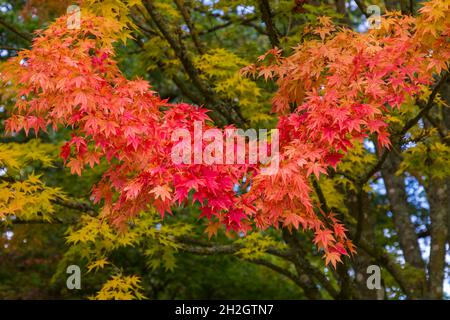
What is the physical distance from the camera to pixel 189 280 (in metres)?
10.5

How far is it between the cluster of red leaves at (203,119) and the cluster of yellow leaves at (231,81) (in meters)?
2.23

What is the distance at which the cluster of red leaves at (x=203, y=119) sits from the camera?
438cm

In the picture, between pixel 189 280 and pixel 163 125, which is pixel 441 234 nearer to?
pixel 189 280

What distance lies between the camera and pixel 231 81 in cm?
714

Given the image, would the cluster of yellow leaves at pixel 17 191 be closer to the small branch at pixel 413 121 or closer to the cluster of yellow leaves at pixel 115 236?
the cluster of yellow leaves at pixel 115 236

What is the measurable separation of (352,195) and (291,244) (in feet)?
5.07

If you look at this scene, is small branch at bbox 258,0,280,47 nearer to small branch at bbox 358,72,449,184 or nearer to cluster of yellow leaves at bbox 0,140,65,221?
small branch at bbox 358,72,449,184

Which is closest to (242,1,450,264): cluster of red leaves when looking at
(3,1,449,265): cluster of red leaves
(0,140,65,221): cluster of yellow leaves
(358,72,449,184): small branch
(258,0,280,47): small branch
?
(3,1,449,265): cluster of red leaves

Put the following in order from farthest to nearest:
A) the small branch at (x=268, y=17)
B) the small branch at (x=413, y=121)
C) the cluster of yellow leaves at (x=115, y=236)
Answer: the small branch at (x=268, y=17) < the cluster of yellow leaves at (x=115, y=236) < the small branch at (x=413, y=121)

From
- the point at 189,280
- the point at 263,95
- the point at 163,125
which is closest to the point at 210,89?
the point at 263,95

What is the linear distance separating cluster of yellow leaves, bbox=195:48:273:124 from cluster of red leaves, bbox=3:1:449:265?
2.23 meters

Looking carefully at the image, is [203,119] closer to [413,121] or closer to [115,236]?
[413,121]

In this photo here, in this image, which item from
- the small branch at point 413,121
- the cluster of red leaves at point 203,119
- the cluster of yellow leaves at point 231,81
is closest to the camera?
the cluster of red leaves at point 203,119

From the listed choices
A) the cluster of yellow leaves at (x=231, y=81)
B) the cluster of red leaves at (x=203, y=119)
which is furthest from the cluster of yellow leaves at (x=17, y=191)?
the cluster of yellow leaves at (x=231, y=81)
